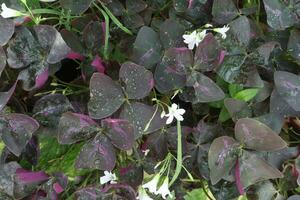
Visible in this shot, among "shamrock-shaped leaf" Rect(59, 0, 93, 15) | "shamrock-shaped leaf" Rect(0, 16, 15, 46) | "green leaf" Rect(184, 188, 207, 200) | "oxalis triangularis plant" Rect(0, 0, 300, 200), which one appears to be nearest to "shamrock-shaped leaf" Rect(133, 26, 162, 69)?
"oxalis triangularis plant" Rect(0, 0, 300, 200)

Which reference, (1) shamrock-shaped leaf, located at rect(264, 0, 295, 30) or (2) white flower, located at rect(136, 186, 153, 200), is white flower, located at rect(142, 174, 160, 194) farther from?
(1) shamrock-shaped leaf, located at rect(264, 0, 295, 30)

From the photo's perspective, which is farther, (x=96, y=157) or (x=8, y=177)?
(x=8, y=177)

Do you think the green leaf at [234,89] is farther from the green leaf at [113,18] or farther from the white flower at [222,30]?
the green leaf at [113,18]

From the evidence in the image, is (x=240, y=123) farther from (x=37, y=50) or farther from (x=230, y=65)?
(x=37, y=50)

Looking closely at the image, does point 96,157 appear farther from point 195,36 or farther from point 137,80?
point 195,36

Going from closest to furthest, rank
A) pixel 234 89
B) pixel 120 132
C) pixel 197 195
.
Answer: pixel 120 132 < pixel 234 89 < pixel 197 195

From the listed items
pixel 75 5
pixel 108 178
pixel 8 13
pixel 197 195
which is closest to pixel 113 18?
pixel 75 5
